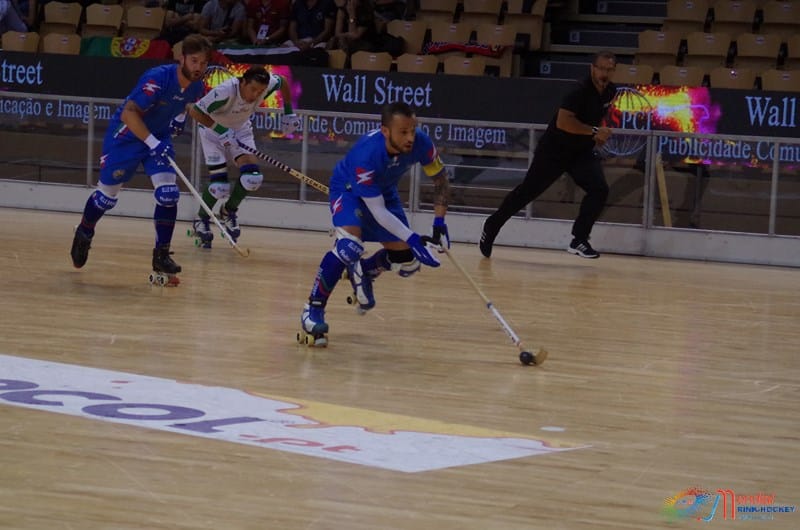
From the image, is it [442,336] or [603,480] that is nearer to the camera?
[603,480]

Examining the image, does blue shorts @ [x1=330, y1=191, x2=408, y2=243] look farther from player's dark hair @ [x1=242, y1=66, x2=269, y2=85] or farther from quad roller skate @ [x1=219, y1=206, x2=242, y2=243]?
quad roller skate @ [x1=219, y1=206, x2=242, y2=243]

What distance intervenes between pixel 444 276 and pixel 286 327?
10.9 ft

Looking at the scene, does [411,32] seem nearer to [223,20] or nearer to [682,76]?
[223,20]

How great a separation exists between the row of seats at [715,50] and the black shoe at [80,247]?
26.9ft

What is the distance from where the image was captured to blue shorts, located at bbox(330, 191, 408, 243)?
8203 mm

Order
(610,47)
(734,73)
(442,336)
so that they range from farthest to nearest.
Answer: (610,47) < (734,73) < (442,336)

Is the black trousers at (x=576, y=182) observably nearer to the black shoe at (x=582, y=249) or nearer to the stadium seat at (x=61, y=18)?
the black shoe at (x=582, y=249)

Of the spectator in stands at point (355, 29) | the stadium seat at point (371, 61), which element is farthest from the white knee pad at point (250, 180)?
the spectator in stands at point (355, 29)

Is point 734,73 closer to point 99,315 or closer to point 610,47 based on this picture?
point 610,47

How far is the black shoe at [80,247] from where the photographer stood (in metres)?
10.8

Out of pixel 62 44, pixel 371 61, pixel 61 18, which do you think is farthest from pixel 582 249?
pixel 61 18

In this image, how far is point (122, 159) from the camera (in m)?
10.6

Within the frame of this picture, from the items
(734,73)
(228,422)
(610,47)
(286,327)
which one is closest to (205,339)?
(286,327)

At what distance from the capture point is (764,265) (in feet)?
45.6
